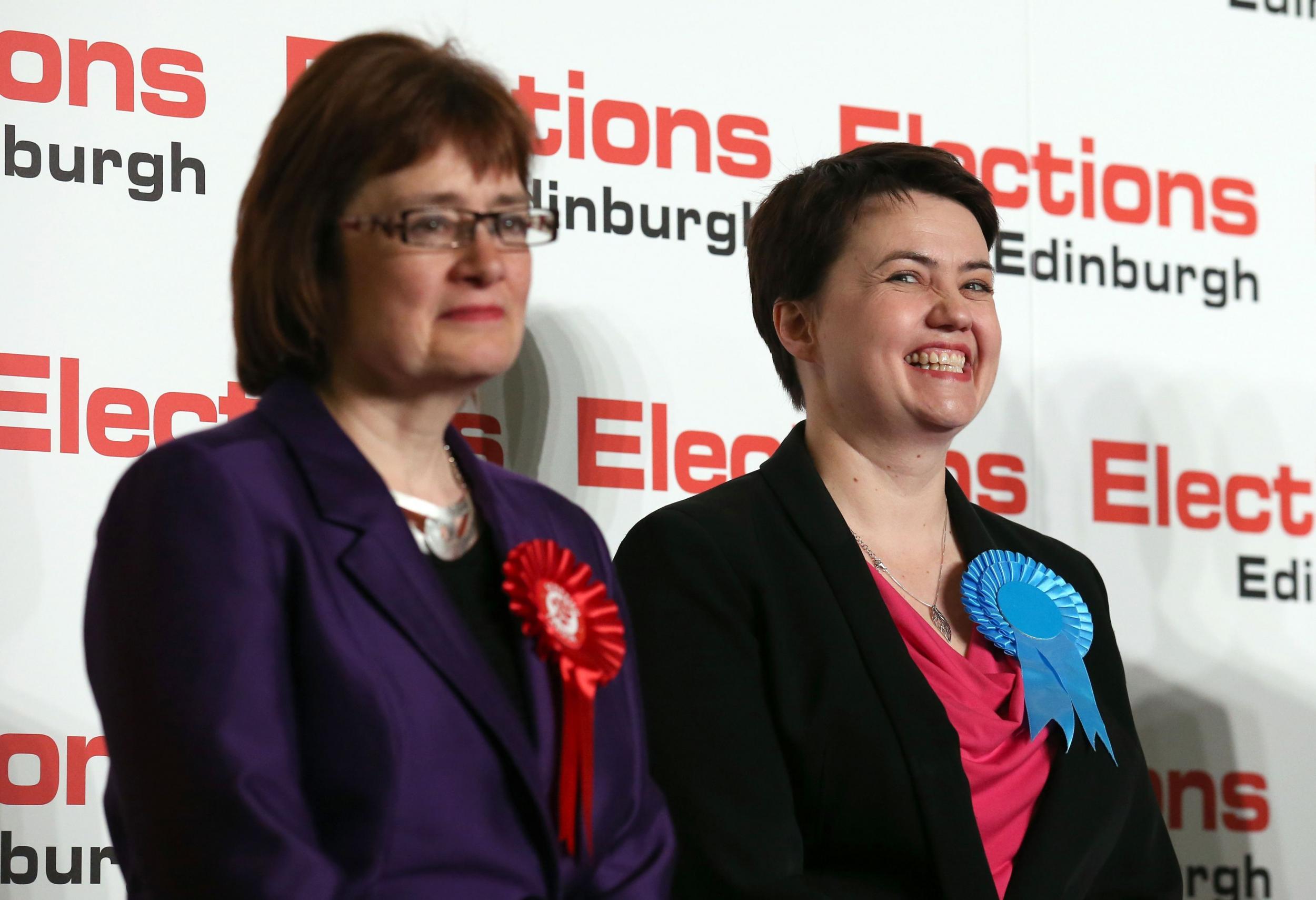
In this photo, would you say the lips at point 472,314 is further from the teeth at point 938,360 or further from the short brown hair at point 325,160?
the teeth at point 938,360

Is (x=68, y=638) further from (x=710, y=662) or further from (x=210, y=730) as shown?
(x=210, y=730)

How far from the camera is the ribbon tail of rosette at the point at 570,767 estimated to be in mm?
1760

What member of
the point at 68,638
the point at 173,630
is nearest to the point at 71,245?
the point at 68,638

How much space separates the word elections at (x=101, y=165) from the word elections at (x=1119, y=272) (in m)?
1.57

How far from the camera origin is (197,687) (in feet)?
4.98

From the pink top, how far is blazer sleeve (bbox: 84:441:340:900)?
1100mm

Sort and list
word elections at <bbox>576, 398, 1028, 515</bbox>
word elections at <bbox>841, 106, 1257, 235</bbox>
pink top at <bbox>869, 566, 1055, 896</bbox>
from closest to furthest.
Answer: pink top at <bbox>869, 566, 1055, 896</bbox> → word elections at <bbox>576, 398, 1028, 515</bbox> → word elections at <bbox>841, 106, 1257, 235</bbox>

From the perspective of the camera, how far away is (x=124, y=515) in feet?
5.15

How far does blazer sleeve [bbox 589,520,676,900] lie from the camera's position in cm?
182

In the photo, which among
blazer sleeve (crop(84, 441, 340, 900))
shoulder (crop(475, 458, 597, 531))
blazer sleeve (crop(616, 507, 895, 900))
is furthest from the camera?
blazer sleeve (crop(616, 507, 895, 900))

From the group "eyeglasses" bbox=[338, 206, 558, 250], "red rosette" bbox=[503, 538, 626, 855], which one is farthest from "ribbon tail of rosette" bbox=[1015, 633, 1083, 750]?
"eyeglasses" bbox=[338, 206, 558, 250]

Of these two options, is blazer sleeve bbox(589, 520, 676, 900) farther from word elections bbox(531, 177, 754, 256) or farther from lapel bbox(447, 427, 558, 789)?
word elections bbox(531, 177, 754, 256)

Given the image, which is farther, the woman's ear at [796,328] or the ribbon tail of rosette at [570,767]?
the woman's ear at [796,328]

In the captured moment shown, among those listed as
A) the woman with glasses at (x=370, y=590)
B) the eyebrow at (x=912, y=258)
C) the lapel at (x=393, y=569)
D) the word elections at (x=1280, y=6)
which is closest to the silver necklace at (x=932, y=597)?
the eyebrow at (x=912, y=258)
